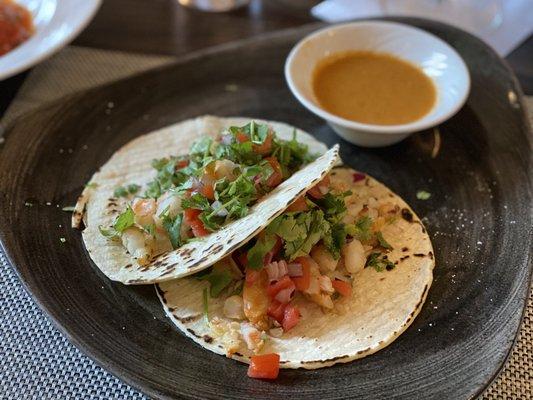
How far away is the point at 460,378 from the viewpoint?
218 cm

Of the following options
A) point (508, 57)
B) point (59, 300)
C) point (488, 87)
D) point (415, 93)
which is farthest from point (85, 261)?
point (508, 57)

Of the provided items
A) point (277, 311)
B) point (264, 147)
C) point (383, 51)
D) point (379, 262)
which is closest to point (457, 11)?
point (383, 51)

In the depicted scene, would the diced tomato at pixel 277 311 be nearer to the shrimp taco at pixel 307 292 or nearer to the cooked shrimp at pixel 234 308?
the shrimp taco at pixel 307 292

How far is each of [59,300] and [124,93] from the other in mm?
1384

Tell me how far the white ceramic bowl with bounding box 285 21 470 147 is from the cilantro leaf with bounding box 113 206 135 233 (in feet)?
3.43

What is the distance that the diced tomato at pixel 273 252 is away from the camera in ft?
8.00

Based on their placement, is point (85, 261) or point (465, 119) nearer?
point (85, 261)

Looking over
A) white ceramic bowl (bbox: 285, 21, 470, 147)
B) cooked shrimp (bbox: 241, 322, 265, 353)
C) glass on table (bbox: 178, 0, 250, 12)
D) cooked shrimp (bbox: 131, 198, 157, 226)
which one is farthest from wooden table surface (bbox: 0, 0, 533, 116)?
cooked shrimp (bbox: 241, 322, 265, 353)

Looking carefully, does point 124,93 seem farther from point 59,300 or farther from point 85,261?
→ point 59,300

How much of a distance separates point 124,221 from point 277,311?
75 cm

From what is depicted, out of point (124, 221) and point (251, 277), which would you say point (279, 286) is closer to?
point (251, 277)

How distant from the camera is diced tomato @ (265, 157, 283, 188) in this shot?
106 inches

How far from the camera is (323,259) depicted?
2549 mm

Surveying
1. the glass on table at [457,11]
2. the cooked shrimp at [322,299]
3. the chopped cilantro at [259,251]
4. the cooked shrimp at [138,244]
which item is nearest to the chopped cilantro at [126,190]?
the cooked shrimp at [138,244]
